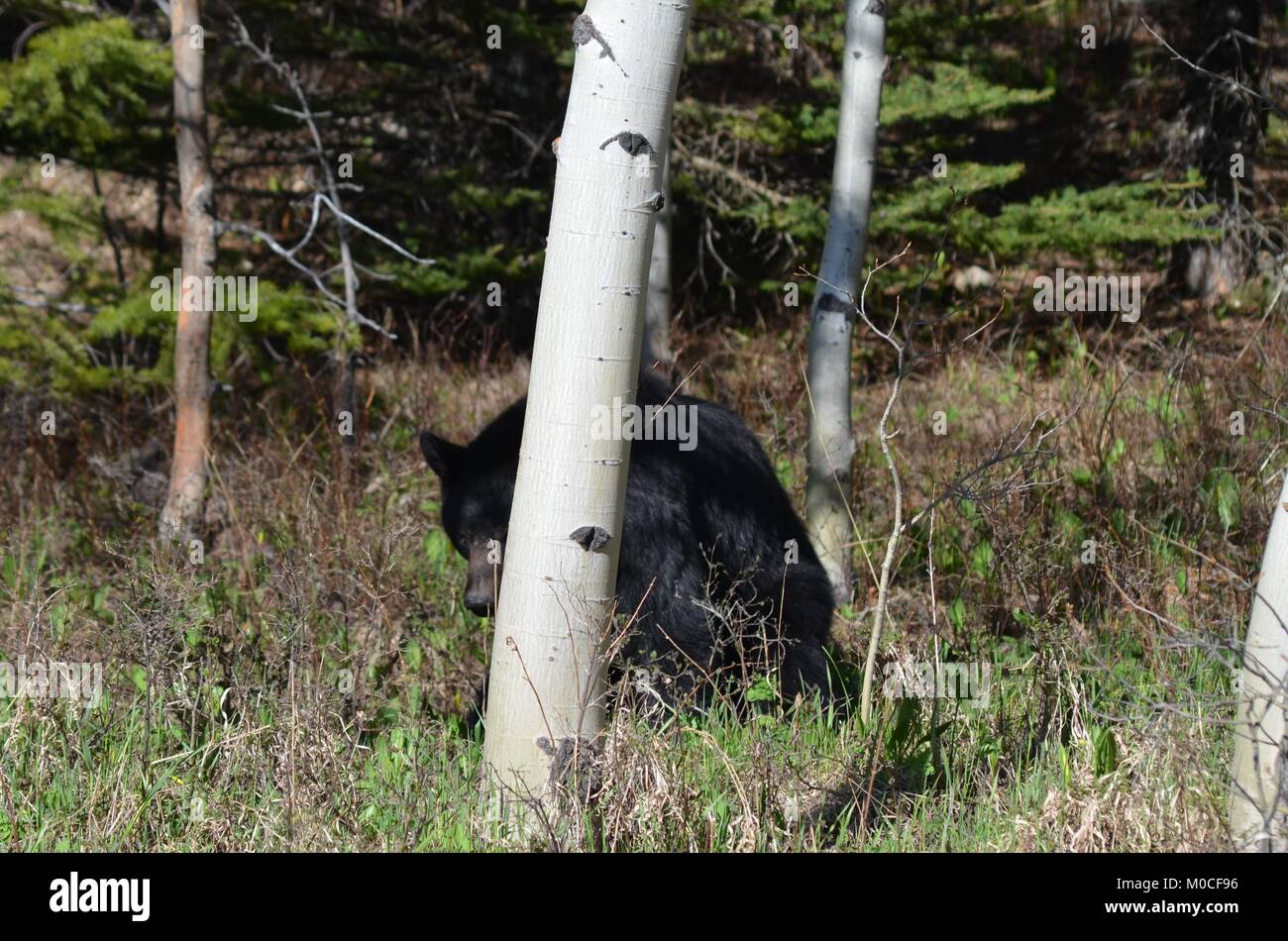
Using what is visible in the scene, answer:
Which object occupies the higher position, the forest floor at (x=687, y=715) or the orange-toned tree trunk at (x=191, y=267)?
the orange-toned tree trunk at (x=191, y=267)

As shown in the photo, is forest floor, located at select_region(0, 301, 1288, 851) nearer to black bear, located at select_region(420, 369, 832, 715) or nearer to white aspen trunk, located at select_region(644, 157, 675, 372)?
black bear, located at select_region(420, 369, 832, 715)

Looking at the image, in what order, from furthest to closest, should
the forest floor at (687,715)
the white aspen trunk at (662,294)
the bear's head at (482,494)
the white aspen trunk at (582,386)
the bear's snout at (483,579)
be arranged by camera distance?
the white aspen trunk at (662,294) → the bear's head at (482,494) → the bear's snout at (483,579) → the forest floor at (687,715) → the white aspen trunk at (582,386)

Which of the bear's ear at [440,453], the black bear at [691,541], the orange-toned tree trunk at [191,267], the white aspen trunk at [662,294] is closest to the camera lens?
the black bear at [691,541]

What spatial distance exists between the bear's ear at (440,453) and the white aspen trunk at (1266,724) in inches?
137

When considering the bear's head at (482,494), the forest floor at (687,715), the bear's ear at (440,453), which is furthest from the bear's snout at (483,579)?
the bear's ear at (440,453)

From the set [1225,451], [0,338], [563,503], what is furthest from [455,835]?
[0,338]

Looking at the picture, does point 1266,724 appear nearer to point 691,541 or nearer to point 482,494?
point 691,541

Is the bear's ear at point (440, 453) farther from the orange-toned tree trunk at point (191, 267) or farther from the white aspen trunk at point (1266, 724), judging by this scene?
the white aspen trunk at point (1266, 724)

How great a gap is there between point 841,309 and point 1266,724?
147 inches

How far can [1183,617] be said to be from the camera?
5.39 metres

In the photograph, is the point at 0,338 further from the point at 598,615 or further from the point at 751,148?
the point at 751,148

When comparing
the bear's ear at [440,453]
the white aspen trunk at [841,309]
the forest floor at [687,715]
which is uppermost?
the white aspen trunk at [841,309]

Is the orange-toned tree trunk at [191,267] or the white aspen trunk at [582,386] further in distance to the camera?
the orange-toned tree trunk at [191,267]

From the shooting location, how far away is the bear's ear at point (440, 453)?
535cm
